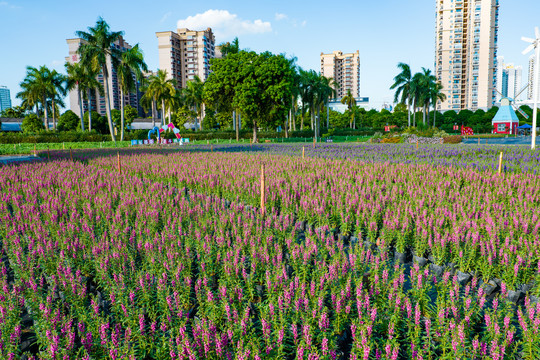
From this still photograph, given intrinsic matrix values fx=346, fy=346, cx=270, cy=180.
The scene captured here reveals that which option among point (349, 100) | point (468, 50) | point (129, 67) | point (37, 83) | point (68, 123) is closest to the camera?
point (129, 67)

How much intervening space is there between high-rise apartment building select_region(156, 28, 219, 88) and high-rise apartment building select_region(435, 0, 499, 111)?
96.6 meters

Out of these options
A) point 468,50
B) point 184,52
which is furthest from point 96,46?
point 468,50

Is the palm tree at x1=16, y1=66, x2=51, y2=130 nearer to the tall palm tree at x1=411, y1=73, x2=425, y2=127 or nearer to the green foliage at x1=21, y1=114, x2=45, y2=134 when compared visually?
the green foliage at x1=21, y1=114, x2=45, y2=134

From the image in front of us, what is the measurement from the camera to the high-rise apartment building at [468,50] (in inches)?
5261

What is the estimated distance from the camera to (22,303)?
361 cm

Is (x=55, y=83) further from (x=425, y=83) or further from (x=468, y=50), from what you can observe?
(x=468, y=50)

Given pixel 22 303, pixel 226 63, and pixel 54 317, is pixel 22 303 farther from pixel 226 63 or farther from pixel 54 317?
pixel 226 63

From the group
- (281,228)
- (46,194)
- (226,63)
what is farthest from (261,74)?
(281,228)

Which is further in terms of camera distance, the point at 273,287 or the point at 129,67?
the point at 129,67

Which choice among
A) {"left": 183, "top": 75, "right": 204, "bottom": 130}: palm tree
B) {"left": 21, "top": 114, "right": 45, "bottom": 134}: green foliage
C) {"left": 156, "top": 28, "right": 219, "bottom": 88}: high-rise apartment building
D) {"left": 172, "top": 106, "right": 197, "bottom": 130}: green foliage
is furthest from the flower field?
{"left": 156, "top": 28, "right": 219, "bottom": 88}: high-rise apartment building

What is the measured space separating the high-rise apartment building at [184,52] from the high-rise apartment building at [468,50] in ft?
317

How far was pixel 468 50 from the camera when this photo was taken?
454ft

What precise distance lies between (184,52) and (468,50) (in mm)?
114271

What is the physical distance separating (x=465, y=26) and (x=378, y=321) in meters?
169
